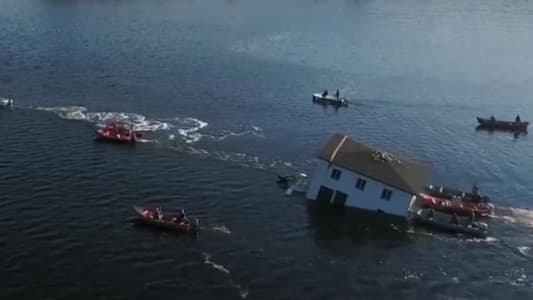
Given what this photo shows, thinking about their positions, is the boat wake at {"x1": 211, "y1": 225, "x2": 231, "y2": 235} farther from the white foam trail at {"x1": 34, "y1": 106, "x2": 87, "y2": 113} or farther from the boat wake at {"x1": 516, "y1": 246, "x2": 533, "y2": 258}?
the white foam trail at {"x1": 34, "y1": 106, "x2": 87, "y2": 113}

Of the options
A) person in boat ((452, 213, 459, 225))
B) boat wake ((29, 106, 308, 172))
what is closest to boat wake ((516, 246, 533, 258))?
person in boat ((452, 213, 459, 225))

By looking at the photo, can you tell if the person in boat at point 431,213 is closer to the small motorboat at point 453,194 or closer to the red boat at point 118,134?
the small motorboat at point 453,194

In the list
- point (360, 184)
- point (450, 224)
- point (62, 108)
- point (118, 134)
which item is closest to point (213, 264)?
point (360, 184)

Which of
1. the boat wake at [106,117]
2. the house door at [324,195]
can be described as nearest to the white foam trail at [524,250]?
the house door at [324,195]

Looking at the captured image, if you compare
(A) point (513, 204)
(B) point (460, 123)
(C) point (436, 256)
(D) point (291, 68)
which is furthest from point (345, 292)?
(D) point (291, 68)

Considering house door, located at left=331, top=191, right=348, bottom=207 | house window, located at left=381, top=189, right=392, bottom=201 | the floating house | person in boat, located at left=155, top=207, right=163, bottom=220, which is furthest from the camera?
house door, located at left=331, top=191, right=348, bottom=207

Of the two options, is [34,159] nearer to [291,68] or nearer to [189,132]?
[189,132]

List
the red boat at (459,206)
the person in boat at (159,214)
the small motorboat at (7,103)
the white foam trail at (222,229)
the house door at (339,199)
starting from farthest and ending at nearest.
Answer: the small motorboat at (7,103) → the red boat at (459,206) → the house door at (339,199) → the white foam trail at (222,229) → the person in boat at (159,214)

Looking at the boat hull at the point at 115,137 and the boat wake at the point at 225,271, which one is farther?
the boat hull at the point at 115,137
